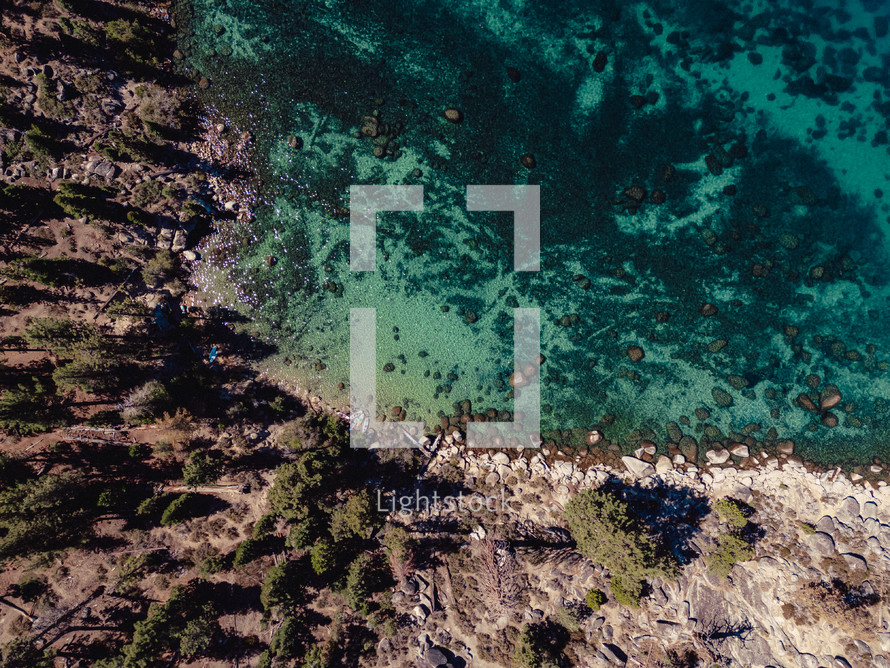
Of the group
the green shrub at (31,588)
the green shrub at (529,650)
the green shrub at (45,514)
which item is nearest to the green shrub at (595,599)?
the green shrub at (529,650)

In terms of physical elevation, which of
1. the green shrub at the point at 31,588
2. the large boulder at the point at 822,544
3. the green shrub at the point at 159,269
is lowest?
the green shrub at the point at 31,588

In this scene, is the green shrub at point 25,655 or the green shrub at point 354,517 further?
the green shrub at point 354,517

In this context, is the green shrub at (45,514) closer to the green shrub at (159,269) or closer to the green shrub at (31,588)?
the green shrub at (31,588)

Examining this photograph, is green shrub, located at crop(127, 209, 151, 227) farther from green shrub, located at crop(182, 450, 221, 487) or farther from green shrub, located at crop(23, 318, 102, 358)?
green shrub, located at crop(182, 450, 221, 487)

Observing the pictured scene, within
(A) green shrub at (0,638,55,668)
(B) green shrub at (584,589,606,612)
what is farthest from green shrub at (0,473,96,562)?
(B) green shrub at (584,589,606,612)

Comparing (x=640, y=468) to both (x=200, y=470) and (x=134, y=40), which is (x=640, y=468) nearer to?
(x=200, y=470)

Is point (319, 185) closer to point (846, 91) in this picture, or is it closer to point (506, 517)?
point (506, 517)
